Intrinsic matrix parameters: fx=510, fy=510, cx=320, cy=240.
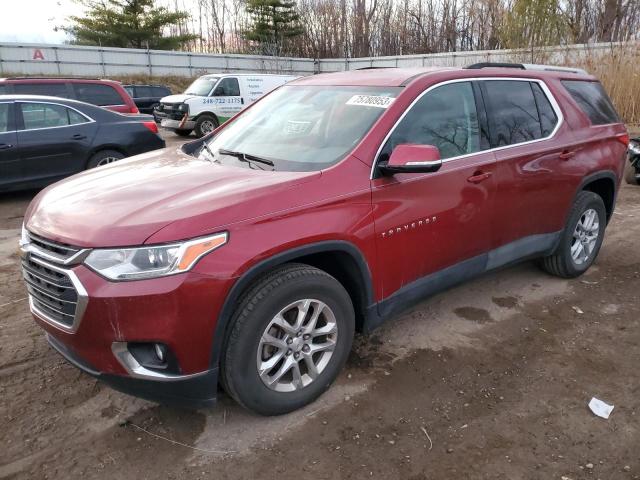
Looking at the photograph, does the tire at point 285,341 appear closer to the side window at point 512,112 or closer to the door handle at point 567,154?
the side window at point 512,112

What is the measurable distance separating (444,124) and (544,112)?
4.13ft

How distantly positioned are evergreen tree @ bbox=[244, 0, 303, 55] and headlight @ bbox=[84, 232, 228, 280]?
131ft

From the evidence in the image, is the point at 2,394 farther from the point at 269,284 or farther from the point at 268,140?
the point at 268,140

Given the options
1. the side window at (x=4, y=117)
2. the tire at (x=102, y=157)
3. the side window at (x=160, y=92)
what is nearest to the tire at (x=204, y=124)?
the side window at (x=160, y=92)

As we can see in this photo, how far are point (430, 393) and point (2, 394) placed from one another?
251 centimetres

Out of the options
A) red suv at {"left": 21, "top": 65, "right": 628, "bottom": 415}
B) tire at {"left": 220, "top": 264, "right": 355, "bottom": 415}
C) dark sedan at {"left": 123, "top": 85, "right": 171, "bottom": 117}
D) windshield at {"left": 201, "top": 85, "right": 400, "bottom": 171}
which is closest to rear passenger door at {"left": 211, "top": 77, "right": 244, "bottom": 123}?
dark sedan at {"left": 123, "top": 85, "right": 171, "bottom": 117}

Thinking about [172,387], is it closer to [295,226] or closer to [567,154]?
[295,226]

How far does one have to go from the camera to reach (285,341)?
105 inches

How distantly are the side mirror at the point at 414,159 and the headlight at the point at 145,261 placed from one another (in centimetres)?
122

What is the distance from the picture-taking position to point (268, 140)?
11.1 ft

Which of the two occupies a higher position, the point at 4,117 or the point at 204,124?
the point at 4,117

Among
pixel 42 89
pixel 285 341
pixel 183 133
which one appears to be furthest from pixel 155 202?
pixel 183 133

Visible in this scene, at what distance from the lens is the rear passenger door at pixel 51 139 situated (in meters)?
7.32

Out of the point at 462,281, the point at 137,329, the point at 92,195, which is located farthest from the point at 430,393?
the point at 92,195
